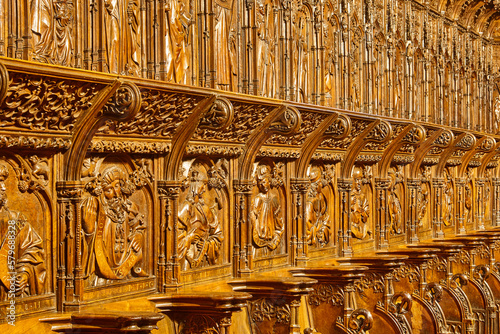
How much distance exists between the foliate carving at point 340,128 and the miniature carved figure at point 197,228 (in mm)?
1877

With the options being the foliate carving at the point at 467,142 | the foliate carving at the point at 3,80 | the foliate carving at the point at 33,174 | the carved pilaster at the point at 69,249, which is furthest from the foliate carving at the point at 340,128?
the foliate carving at the point at 3,80

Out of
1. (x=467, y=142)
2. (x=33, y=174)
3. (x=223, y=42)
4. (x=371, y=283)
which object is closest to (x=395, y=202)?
(x=467, y=142)

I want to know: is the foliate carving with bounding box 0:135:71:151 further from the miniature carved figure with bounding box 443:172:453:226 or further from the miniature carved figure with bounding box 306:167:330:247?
the miniature carved figure with bounding box 443:172:453:226

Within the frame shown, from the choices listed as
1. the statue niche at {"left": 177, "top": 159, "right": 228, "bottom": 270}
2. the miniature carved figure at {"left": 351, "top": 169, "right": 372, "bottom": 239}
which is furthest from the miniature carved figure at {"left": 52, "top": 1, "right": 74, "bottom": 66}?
the miniature carved figure at {"left": 351, "top": 169, "right": 372, "bottom": 239}

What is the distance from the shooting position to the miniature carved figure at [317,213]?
9109mm

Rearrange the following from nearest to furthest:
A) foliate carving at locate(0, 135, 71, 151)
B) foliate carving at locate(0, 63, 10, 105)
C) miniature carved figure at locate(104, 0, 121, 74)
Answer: foliate carving at locate(0, 63, 10, 105) < foliate carving at locate(0, 135, 71, 151) < miniature carved figure at locate(104, 0, 121, 74)

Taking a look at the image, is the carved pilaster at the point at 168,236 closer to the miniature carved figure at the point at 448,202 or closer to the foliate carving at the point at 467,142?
the foliate carving at the point at 467,142

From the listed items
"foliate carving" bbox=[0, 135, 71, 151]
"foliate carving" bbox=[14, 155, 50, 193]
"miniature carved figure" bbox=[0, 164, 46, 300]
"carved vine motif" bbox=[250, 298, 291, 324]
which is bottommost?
"carved vine motif" bbox=[250, 298, 291, 324]

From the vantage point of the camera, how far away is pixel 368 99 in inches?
410

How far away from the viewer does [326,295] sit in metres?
8.12

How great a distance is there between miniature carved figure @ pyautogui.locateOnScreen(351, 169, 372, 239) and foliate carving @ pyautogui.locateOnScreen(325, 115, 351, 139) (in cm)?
166

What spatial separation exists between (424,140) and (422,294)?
7.58 ft

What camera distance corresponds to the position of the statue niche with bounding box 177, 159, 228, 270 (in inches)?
275

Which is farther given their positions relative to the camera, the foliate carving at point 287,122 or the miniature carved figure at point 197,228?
the foliate carving at point 287,122
